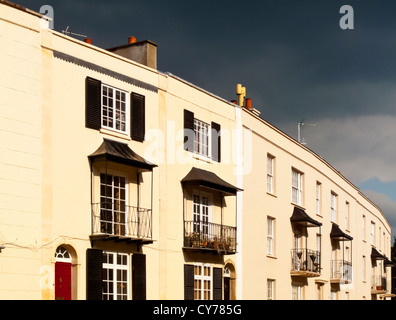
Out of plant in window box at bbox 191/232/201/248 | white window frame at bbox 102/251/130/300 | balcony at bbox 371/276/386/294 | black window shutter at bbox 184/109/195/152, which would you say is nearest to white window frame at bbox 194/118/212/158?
black window shutter at bbox 184/109/195/152

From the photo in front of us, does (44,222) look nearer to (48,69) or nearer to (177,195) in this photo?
(48,69)

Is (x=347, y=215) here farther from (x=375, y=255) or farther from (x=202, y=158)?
(x=202, y=158)

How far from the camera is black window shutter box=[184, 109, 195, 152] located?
30844mm

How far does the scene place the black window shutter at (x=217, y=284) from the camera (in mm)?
31844

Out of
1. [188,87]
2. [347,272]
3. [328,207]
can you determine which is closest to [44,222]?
[188,87]

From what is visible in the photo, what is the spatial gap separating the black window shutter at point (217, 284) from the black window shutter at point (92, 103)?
943 cm

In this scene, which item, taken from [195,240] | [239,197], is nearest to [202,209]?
[195,240]

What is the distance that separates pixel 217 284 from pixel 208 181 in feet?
15.7

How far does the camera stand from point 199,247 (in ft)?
99.5

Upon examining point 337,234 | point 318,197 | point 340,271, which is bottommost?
point 340,271

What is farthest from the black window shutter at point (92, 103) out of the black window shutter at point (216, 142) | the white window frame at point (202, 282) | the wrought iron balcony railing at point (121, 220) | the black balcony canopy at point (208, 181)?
the white window frame at point (202, 282)

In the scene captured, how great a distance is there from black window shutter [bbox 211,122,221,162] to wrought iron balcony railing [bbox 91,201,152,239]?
598 cm

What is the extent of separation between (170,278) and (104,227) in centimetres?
456

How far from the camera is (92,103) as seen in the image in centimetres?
2589
